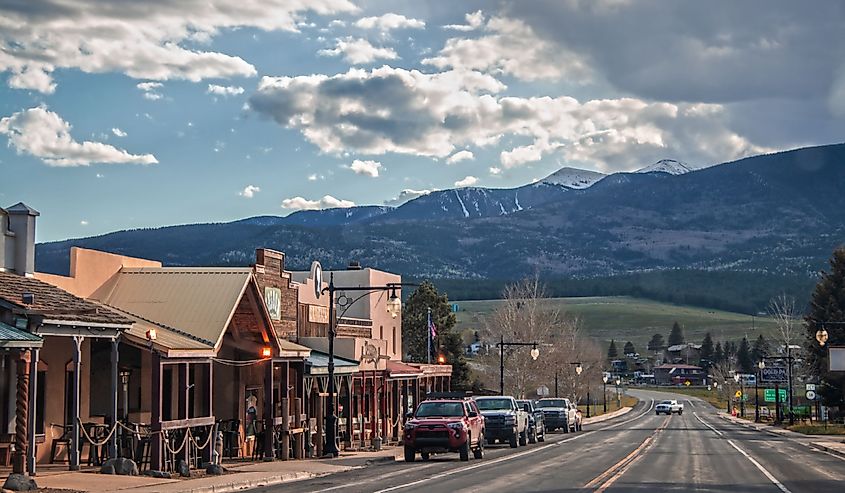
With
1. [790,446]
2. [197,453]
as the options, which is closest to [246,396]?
[197,453]

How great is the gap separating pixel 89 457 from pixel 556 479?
11.9m

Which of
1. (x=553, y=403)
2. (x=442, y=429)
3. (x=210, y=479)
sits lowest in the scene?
(x=553, y=403)

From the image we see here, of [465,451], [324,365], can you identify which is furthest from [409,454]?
[324,365]

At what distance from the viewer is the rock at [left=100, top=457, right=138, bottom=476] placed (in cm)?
2600

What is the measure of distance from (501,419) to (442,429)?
1060cm

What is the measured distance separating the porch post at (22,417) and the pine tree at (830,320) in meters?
65.4

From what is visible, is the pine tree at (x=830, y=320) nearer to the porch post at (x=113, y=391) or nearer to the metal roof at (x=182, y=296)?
the metal roof at (x=182, y=296)

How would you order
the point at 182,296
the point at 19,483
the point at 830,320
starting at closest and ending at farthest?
the point at 19,483
the point at 182,296
the point at 830,320

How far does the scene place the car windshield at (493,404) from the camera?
45.9 meters

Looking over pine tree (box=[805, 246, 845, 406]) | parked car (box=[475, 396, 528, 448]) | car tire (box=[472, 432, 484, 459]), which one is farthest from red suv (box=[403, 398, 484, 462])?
pine tree (box=[805, 246, 845, 406])

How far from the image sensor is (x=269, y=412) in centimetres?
3488

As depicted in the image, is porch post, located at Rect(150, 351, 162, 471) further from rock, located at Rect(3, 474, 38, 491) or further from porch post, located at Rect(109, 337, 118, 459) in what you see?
rock, located at Rect(3, 474, 38, 491)

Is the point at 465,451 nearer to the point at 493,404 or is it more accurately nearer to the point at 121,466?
the point at 493,404

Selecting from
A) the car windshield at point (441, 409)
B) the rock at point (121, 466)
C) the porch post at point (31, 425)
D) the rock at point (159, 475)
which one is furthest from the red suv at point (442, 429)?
the porch post at point (31, 425)
